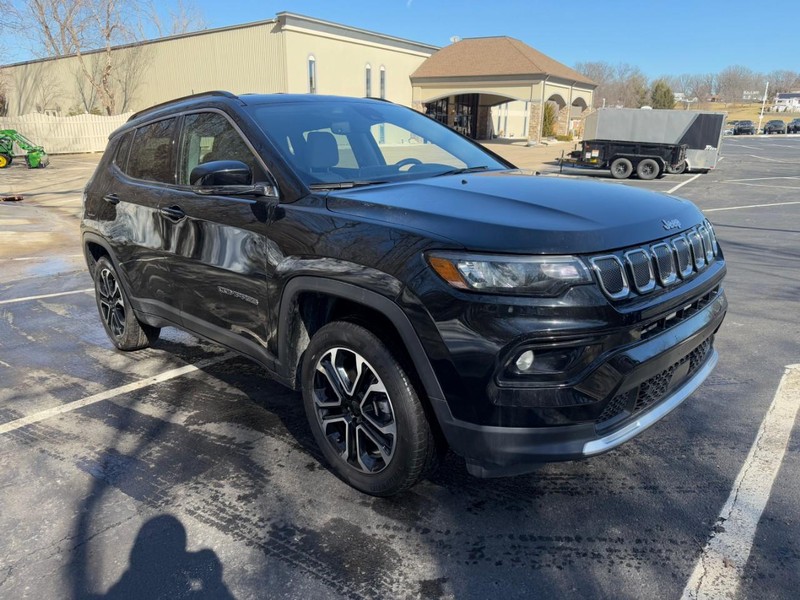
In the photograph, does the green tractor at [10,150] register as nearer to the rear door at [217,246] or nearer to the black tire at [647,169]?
the black tire at [647,169]

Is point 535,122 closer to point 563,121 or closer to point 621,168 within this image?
point 563,121

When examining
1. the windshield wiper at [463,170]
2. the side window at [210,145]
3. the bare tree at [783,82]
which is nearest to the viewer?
the side window at [210,145]

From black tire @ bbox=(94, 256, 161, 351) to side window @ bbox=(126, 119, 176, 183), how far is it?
876 millimetres

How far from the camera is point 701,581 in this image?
2.39 meters

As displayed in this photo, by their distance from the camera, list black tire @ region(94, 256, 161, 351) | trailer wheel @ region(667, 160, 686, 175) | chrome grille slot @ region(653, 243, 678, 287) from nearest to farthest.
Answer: chrome grille slot @ region(653, 243, 678, 287), black tire @ region(94, 256, 161, 351), trailer wheel @ region(667, 160, 686, 175)

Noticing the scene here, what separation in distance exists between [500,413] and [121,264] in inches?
135

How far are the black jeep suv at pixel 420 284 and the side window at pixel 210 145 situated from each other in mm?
16

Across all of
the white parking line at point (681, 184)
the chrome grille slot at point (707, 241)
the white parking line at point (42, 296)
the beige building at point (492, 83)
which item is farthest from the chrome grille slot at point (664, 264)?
the beige building at point (492, 83)

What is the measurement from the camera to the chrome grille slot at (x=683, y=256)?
2742mm

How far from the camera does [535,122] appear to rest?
40250 millimetres

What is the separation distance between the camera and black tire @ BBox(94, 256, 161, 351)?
4.88 metres

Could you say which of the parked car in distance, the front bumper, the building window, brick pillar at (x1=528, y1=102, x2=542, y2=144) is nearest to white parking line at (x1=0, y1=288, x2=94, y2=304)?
the front bumper

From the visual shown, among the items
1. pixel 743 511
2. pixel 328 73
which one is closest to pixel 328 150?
pixel 743 511

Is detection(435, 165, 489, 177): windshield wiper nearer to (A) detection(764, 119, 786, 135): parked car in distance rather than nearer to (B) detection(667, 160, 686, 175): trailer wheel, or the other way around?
(B) detection(667, 160, 686, 175): trailer wheel
